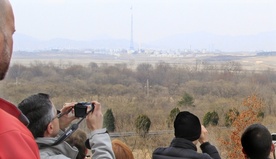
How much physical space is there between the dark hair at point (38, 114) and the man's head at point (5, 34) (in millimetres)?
527

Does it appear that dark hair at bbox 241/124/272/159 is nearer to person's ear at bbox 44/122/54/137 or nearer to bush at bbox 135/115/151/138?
person's ear at bbox 44/122/54/137

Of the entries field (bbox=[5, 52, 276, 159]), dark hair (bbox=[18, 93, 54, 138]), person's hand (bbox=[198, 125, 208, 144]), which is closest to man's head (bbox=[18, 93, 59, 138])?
dark hair (bbox=[18, 93, 54, 138])

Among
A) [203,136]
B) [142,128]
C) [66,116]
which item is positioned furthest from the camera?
[142,128]

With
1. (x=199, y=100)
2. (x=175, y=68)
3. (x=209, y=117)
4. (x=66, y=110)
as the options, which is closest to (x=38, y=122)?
(x=66, y=110)

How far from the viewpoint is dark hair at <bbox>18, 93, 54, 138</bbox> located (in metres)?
1.03

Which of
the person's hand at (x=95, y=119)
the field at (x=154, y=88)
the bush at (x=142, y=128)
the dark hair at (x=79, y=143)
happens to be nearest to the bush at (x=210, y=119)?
the field at (x=154, y=88)

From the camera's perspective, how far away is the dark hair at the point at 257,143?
4.07ft

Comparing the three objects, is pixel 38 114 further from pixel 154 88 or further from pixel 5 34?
pixel 154 88

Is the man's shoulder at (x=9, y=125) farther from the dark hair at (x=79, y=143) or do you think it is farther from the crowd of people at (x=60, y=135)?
the dark hair at (x=79, y=143)

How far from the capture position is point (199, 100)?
13.3 metres

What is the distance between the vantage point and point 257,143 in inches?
49.0

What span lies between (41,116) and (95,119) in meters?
0.12

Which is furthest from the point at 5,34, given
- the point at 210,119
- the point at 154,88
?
the point at 154,88

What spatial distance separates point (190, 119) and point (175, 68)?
1666 cm
